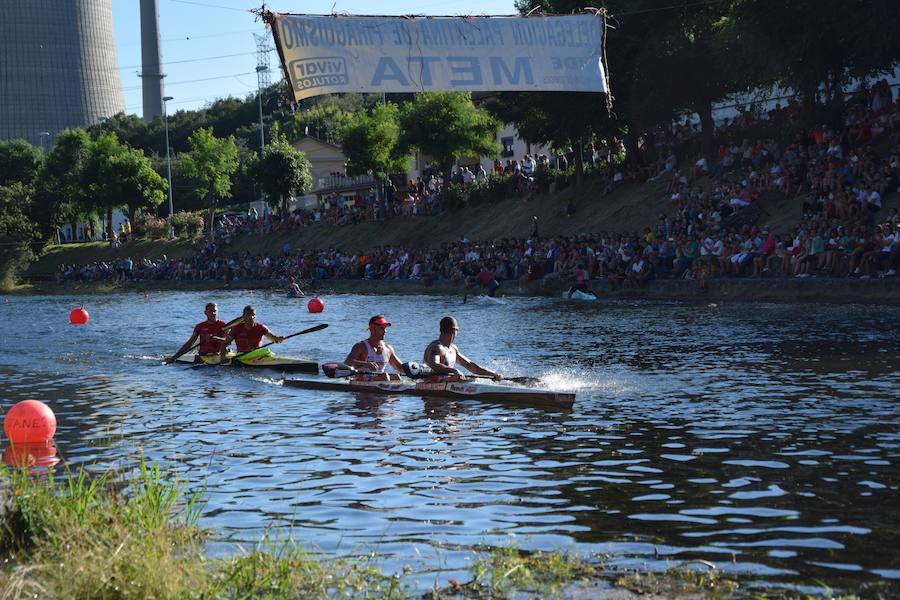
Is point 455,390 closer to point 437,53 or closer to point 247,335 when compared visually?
point 437,53

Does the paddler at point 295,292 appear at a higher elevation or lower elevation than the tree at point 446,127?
lower

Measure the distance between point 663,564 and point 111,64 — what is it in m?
122

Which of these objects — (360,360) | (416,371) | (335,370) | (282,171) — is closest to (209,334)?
(335,370)

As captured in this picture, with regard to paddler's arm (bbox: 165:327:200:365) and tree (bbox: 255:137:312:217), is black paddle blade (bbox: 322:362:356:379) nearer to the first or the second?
paddler's arm (bbox: 165:327:200:365)

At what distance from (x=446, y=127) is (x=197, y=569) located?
5812cm

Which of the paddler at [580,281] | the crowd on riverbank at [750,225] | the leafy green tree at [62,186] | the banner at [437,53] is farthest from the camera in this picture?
the leafy green tree at [62,186]

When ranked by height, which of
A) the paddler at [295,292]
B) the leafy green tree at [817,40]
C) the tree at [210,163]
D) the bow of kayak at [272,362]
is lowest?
the bow of kayak at [272,362]

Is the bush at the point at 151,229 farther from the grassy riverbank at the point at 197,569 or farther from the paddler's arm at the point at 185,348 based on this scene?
the grassy riverbank at the point at 197,569

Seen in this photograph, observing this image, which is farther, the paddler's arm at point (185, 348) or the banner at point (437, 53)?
the paddler's arm at point (185, 348)

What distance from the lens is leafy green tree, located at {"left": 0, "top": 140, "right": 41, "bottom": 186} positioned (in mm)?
118562

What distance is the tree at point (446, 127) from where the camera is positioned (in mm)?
63938

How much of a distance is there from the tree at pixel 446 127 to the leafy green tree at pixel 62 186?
140ft

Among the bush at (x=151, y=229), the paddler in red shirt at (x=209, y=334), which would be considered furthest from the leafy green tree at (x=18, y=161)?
the paddler in red shirt at (x=209, y=334)

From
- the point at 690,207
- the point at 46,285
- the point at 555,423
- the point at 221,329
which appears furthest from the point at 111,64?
the point at 555,423
